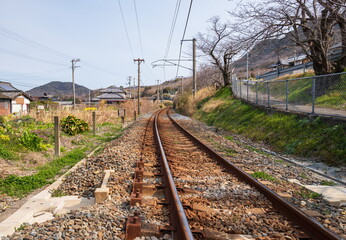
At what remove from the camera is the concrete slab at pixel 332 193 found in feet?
14.3

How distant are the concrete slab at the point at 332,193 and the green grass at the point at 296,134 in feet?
6.58

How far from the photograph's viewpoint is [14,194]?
17.7 feet

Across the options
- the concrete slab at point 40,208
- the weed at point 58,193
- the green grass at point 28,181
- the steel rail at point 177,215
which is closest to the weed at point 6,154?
the green grass at point 28,181

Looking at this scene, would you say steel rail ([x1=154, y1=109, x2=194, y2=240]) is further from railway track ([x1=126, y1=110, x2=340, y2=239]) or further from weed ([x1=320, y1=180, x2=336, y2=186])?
weed ([x1=320, y1=180, x2=336, y2=186])

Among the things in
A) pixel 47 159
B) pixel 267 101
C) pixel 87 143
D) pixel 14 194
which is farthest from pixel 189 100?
pixel 14 194

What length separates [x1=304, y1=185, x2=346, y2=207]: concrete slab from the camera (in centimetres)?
434

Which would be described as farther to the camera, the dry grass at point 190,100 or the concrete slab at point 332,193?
the dry grass at point 190,100

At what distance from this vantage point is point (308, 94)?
34.9 feet

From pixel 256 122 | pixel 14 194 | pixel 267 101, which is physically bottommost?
pixel 14 194

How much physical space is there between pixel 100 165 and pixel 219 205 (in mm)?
3566

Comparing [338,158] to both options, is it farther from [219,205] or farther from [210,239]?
[210,239]

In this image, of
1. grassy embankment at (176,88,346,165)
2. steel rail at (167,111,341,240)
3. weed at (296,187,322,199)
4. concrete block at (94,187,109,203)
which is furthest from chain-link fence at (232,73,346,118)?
concrete block at (94,187,109,203)

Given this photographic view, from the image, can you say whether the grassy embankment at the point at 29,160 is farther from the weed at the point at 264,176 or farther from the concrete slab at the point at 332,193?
the concrete slab at the point at 332,193

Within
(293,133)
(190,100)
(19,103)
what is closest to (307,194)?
(293,133)
